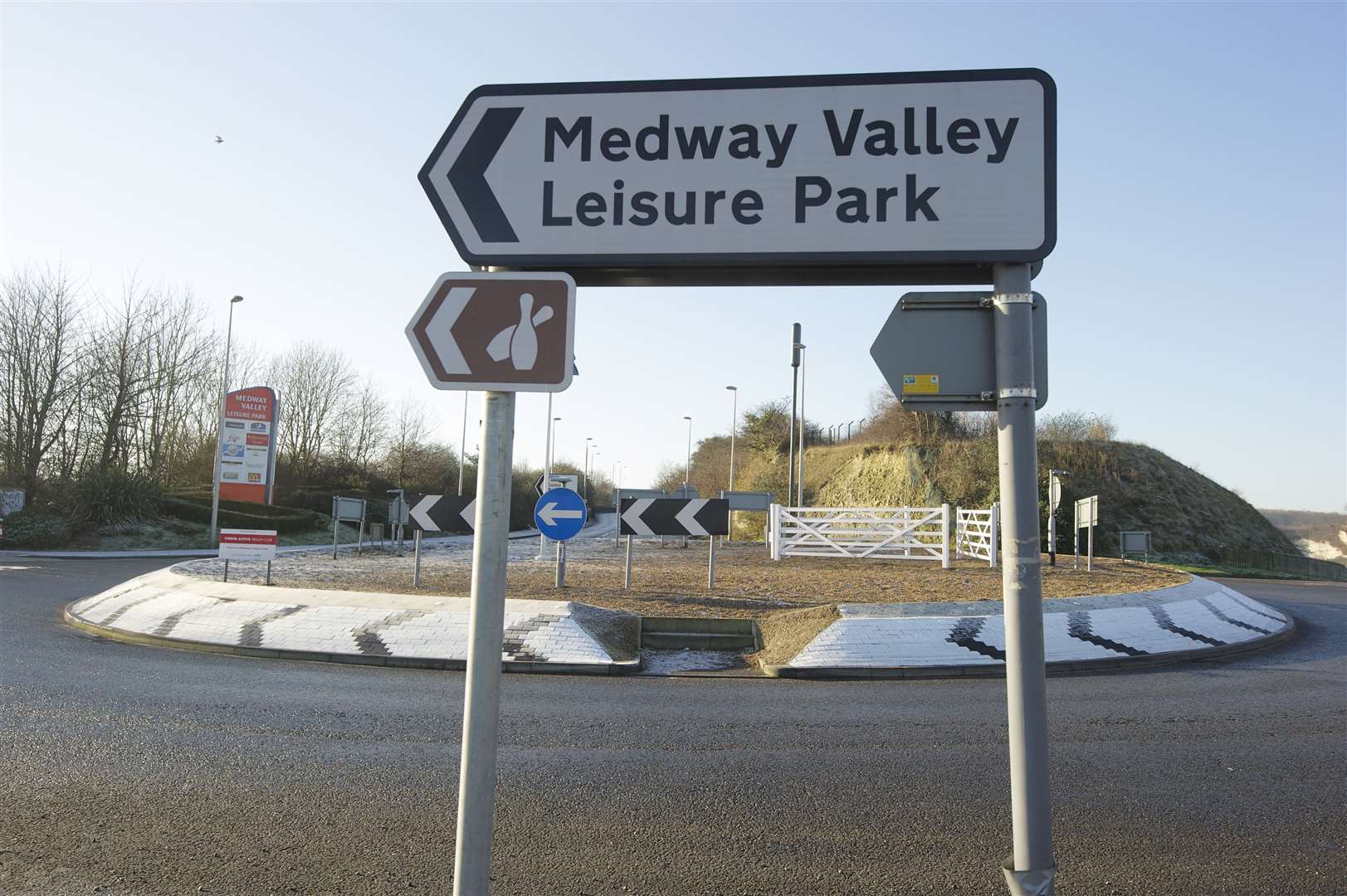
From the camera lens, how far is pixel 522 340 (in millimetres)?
2512

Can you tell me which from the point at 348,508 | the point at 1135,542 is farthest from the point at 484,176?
the point at 1135,542

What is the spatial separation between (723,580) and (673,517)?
9.06ft

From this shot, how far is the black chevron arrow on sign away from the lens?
2.83 m

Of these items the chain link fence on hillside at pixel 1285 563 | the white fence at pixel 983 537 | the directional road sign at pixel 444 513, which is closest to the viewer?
the directional road sign at pixel 444 513

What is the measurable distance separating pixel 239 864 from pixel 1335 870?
4809 mm

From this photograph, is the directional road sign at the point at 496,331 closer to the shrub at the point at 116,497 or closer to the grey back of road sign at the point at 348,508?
the grey back of road sign at the point at 348,508

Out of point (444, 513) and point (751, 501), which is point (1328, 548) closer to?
point (751, 501)

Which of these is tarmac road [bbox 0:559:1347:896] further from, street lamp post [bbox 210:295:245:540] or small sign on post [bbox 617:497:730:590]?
street lamp post [bbox 210:295:245:540]

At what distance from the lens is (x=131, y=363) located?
39.6 meters

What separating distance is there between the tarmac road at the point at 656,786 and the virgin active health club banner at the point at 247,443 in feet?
106

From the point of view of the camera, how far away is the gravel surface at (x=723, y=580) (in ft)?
42.4

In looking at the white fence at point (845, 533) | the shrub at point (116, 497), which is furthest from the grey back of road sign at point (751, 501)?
the shrub at point (116, 497)

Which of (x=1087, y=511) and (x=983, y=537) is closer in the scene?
(x=1087, y=511)

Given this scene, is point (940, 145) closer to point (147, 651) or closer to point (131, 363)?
point (147, 651)
